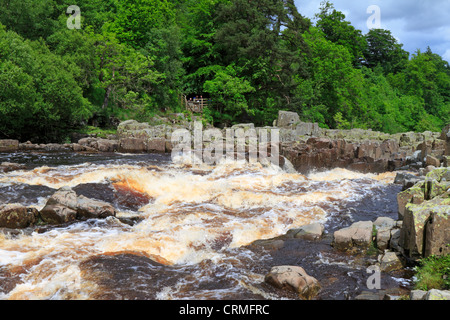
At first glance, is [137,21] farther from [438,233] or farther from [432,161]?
[438,233]

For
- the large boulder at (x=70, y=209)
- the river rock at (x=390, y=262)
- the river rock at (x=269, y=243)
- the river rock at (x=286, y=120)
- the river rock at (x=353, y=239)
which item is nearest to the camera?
the river rock at (x=390, y=262)

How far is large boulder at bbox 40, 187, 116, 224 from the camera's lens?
10.7 m

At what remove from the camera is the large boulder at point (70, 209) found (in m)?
10.7

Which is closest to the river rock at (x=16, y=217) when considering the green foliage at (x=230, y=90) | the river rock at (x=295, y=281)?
the river rock at (x=295, y=281)

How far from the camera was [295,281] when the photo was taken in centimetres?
711

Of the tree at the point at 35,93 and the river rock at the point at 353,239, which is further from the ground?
the tree at the point at 35,93

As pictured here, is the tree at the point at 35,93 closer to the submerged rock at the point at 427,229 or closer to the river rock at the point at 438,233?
the submerged rock at the point at 427,229

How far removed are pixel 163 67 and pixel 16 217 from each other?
29316 mm

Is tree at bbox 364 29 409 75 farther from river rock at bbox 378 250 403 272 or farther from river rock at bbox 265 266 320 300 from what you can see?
river rock at bbox 265 266 320 300

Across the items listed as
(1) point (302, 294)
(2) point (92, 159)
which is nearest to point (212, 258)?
(1) point (302, 294)

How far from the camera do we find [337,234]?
964 cm

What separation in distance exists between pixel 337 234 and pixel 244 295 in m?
3.73

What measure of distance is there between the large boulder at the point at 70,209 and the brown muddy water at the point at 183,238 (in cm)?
35
